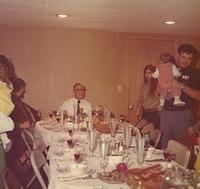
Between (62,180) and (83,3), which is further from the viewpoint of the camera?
(83,3)

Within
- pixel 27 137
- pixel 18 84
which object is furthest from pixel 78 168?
pixel 18 84

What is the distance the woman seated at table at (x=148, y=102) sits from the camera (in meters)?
5.96

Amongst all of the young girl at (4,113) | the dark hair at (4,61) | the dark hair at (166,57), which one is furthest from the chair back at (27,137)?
the dark hair at (166,57)

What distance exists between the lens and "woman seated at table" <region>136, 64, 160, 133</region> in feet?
19.5

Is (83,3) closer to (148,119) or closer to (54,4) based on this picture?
(54,4)

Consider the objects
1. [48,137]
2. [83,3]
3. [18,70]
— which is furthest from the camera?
[18,70]

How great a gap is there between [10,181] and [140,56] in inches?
101

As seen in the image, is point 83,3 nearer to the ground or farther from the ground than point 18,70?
farther from the ground

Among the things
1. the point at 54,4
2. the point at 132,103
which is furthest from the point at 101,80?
the point at 54,4

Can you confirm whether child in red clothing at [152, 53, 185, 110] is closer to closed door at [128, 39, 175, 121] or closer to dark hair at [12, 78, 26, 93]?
closed door at [128, 39, 175, 121]

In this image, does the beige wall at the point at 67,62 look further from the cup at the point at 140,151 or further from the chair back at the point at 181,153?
the cup at the point at 140,151

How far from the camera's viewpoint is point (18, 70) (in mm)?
5773

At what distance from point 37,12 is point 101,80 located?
6.38 ft

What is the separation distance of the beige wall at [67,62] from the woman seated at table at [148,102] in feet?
0.74
